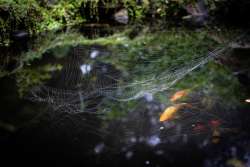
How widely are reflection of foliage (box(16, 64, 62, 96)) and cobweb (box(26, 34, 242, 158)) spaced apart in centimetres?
13

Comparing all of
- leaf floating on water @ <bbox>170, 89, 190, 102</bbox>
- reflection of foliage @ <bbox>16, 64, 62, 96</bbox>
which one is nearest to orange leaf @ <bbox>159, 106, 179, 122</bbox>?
leaf floating on water @ <bbox>170, 89, 190, 102</bbox>

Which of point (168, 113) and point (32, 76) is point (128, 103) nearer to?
point (168, 113)

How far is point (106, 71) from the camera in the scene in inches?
216

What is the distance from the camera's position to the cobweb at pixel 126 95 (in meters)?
3.70

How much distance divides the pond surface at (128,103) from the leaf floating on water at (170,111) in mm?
14

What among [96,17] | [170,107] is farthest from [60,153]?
[96,17]

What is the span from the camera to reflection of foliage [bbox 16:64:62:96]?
16.4 ft

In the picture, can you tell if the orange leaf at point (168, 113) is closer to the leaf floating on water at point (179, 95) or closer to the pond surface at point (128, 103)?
the pond surface at point (128, 103)

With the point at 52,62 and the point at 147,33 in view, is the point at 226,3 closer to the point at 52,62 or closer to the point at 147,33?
the point at 147,33

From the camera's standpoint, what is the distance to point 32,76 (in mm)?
5387

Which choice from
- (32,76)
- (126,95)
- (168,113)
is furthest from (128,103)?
(32,76)

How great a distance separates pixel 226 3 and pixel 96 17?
3295 millimetres

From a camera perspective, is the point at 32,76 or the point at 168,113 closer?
the point at 168,113

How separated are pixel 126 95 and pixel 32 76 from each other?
69.6 inches
